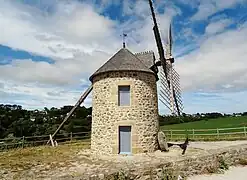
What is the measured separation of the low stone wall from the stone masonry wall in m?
5.56

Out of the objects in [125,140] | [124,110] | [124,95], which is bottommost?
[125,140]

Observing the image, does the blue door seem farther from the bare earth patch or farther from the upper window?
the upper window

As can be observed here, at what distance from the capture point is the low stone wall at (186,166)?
7.31 m

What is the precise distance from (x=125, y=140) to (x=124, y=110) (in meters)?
1.79

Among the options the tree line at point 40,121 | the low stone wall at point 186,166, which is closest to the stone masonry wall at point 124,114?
the low stone wall at point 186,166

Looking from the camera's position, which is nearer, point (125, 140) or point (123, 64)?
point (125, 140)

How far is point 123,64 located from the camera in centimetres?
1538

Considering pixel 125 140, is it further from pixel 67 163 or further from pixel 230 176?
pixel 230 176

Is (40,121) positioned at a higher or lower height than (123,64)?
lower

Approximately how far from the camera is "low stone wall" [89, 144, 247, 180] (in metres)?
7.31

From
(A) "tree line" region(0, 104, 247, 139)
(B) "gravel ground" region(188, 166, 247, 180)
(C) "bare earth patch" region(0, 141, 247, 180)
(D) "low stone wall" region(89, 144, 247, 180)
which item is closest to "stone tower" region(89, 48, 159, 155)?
(C) "bare earth patch" region(0, 141, 247, 180)

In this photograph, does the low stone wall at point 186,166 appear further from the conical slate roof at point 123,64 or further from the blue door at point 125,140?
the conical slate roof at point 123,64

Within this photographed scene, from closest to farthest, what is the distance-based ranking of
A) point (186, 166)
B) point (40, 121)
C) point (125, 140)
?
point (186, 166) < point (125, 140) < point (40, 121)

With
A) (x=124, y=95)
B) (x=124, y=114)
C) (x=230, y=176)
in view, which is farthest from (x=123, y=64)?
(x=230, y=176)
